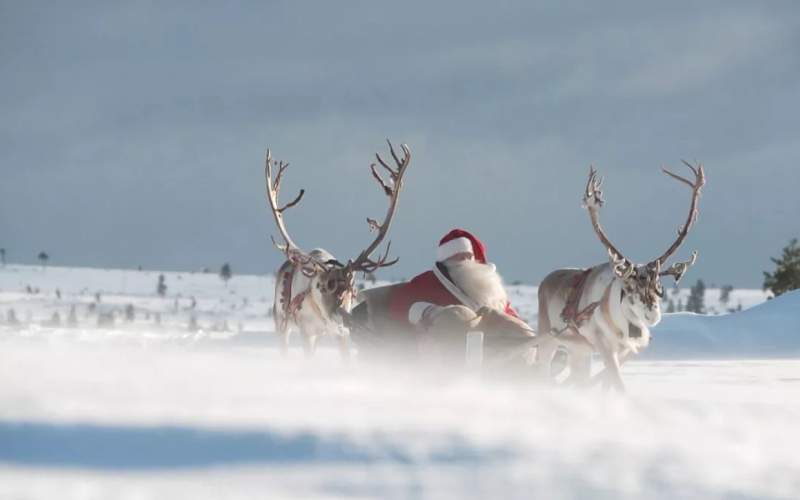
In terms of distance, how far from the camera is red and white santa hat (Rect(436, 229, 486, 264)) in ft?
29.9

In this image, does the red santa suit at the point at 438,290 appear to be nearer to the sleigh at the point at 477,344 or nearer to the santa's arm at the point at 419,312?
the santa's arm at the point at 419,312

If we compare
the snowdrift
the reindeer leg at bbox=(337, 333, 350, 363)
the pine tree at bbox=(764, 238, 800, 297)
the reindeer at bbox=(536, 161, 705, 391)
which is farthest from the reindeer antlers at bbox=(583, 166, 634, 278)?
the pine tree at bbox=(764, 238, 800, 297)

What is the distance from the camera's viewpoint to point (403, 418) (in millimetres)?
6078

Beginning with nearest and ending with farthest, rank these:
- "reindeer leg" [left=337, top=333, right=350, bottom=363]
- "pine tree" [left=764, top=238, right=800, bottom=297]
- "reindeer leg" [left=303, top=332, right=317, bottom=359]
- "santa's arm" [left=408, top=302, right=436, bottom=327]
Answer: "santa's arm" [left=408, top=302, right=436, bottom=327] < "reindeer leg" [left=337, top=333, right=350, bottom=363] < "reindeer leg" [left=303, top=332, right=317, bottom=359] < "pine tree" [left=764, top=238, right=800, bottom=297]

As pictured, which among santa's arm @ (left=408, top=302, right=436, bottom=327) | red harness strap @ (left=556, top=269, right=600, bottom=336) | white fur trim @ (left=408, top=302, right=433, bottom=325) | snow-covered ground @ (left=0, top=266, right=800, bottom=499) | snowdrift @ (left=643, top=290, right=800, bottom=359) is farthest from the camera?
snowdrift @ (left=643, top=290, right=800, bottom=359)

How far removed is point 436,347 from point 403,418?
168 centimetres

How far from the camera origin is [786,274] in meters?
37.4

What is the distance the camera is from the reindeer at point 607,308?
9.12m

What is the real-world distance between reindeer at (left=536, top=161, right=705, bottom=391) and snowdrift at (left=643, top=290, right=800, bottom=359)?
8391 mm

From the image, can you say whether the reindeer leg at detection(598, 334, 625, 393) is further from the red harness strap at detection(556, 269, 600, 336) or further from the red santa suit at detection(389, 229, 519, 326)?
the red santa suit at detection(389, 229, 519, 326)

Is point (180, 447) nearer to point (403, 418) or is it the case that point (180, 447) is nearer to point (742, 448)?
point (403, 418)

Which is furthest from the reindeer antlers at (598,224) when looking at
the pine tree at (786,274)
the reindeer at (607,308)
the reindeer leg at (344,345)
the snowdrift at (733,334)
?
the pine tree at (786,274)

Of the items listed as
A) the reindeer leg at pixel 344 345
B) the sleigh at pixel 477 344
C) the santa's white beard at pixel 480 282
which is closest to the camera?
the sleigh at pixel 477 344

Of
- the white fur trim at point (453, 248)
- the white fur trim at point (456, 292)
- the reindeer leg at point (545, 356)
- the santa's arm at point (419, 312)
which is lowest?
the reindeer leg at point (545, 356)
